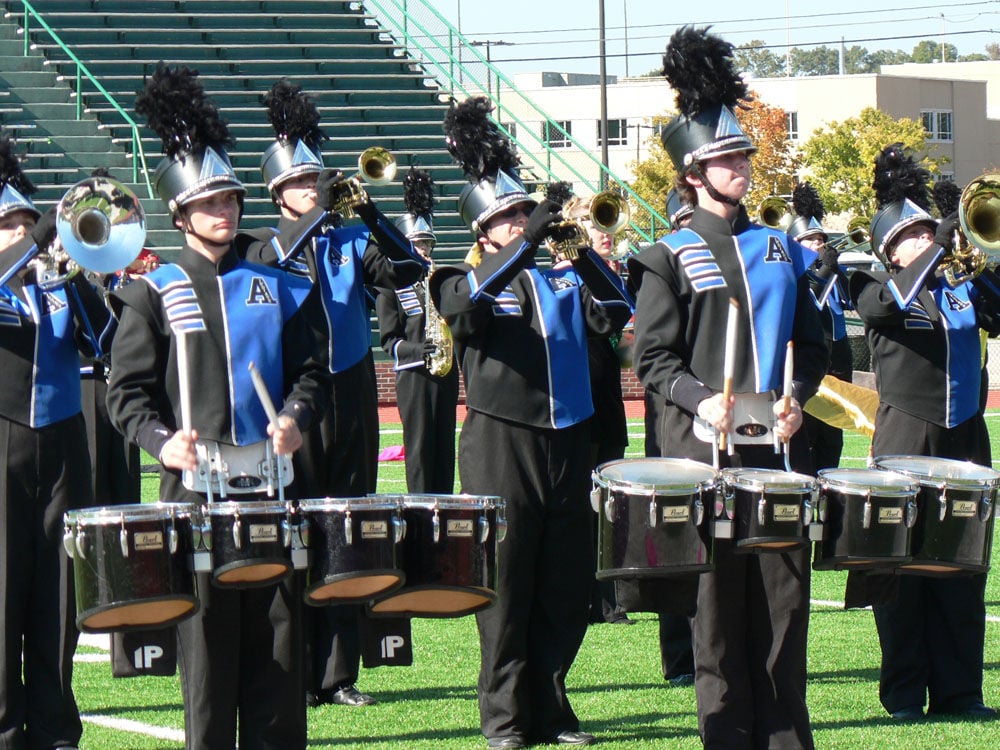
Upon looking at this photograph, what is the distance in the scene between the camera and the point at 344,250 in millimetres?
7328

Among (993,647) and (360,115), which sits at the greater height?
(360,115)

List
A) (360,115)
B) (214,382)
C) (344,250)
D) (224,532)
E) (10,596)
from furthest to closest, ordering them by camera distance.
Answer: (360,115)
(344,250)
(10,596)
(214,382)
(224,532)

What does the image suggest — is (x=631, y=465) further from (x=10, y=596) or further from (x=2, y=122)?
(x=2, y=122)

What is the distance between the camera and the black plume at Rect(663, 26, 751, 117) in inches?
208

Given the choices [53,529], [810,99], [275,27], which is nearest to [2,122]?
[275,27]

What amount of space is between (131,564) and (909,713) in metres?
3.15

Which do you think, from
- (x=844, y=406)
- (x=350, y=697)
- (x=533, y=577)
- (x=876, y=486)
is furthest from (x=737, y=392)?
(x=844, y=406)

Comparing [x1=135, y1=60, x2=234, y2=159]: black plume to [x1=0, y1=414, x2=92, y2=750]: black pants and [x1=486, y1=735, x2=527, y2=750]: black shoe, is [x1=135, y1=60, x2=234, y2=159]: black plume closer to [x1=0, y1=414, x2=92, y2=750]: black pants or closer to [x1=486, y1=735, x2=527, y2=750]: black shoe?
[x1=0, y1=414, x2=92, y2=750]: black pants

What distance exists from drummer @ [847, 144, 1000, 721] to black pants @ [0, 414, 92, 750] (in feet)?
9.60

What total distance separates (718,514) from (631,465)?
313 millimetres

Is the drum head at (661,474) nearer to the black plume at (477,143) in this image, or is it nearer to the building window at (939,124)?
the black plume at (477,143)

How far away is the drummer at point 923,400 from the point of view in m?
6.45

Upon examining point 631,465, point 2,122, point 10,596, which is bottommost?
point 10,596

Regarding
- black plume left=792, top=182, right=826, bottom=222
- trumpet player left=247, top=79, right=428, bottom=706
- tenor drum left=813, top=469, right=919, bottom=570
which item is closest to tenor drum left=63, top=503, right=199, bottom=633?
tenor drum left=813, top=469, right=919, bottom=570
